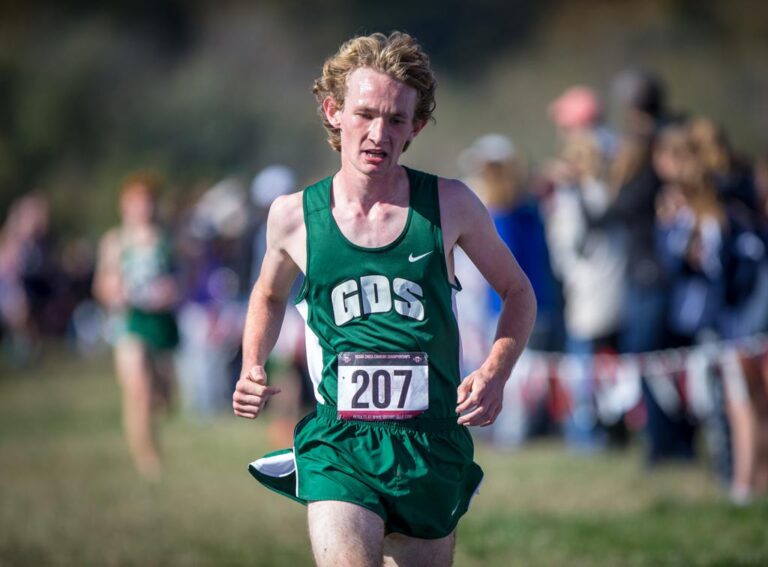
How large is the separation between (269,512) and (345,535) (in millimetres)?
4462

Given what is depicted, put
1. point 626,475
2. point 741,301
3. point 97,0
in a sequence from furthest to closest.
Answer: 1. point 97,0
2. point 626,475
3. point 741,301

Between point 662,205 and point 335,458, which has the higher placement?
point 662,205

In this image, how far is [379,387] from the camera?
438cm

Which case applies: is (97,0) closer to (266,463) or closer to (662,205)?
(662,205)

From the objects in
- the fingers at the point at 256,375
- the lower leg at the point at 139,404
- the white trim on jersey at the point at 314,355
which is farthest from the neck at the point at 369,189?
the lower leg at the point at 139,404

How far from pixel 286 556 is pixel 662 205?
5157mm

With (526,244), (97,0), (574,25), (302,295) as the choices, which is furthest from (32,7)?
(302,295)

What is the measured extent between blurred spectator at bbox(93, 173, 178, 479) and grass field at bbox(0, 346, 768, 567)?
46 cm

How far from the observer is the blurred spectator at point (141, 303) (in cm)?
1073

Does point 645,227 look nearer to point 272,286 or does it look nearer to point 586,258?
point 586,258

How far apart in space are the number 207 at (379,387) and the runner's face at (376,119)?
2.18 ft

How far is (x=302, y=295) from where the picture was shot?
453 cm

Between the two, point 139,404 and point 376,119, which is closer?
point 376,119

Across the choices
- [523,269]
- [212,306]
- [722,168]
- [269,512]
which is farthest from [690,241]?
[212,306]
